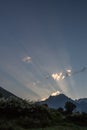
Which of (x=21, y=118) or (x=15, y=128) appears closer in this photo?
(x=15, y=128)

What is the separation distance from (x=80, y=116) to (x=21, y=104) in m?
9.29

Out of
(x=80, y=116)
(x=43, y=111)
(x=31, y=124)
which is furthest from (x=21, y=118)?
(x=80, y=116)

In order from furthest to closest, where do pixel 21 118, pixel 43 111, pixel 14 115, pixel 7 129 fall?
pixel 43 111 → pixel 14 115 → pixel 21 118 → pixel 7 129

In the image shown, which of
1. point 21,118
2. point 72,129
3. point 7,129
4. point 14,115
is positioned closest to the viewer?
point 7,129

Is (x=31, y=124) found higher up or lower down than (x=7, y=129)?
higher up

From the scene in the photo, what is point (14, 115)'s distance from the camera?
31.4 m

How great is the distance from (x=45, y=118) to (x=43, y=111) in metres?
2.27

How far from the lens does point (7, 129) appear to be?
22.8 m

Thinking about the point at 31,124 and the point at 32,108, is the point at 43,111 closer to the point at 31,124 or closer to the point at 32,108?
the point at 32,108

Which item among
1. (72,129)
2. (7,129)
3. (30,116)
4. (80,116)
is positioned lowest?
(7,129)

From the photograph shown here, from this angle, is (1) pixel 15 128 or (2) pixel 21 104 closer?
(1) pixel 15 128

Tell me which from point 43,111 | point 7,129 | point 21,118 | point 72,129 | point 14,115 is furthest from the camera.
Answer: point 43,111

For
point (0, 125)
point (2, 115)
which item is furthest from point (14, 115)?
point (0, 125)

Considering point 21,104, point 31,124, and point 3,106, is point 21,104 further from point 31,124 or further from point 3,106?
point 31,124
